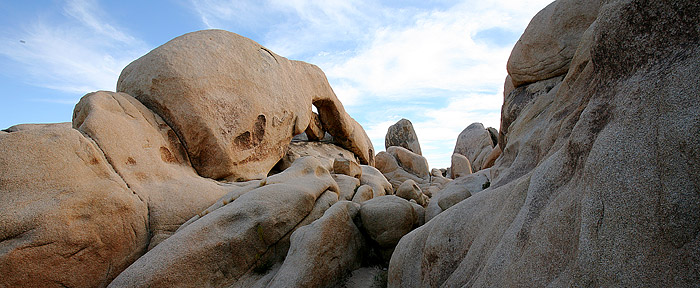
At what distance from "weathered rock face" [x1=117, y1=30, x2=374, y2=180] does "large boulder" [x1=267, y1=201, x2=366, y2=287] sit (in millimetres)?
3809

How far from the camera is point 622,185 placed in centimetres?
212

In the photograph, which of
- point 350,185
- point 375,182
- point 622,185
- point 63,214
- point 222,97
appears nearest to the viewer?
point 622,185

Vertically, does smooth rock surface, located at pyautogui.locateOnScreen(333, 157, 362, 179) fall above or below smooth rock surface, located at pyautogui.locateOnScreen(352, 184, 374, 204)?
above

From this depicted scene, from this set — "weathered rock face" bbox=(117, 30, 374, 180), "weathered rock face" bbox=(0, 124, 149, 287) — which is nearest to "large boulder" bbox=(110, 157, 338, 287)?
"weathered rock face" bbox=(0, 124, 149, 287)

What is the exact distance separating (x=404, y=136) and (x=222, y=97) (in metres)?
18.7

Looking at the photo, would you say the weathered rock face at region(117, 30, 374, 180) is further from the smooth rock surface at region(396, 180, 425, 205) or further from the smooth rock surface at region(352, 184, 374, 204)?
the smooth rock surface at region(396, 180, 425, 205)

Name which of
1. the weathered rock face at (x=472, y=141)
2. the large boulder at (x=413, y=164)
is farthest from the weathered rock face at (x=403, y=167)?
the weathered rock face at (x=472, y=141)

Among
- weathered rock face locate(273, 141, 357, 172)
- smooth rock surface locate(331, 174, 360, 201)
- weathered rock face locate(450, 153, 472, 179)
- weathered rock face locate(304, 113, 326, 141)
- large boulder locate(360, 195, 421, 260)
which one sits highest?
weathered rock face locate(304, 113, 326, 141)

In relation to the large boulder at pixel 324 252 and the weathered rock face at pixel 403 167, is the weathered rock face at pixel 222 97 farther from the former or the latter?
the weathered rock face at pixel 403 167

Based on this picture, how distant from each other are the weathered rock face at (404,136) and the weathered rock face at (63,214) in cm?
2112

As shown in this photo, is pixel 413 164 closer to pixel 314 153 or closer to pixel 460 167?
pixel 460 167

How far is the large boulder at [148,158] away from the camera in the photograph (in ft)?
19.2

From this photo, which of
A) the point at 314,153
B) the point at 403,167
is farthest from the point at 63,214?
the point at 403,167

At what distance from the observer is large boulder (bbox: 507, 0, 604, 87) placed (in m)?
5.85
